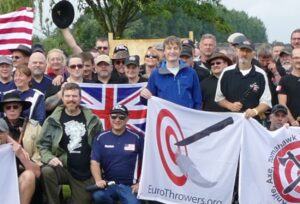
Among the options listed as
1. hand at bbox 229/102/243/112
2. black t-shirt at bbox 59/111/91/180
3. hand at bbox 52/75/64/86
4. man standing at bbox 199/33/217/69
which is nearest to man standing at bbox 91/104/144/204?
black t-shirt at bbox 59/111/91/180

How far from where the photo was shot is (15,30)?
1292cm

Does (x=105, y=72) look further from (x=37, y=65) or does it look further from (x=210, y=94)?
(x=210, y=94)

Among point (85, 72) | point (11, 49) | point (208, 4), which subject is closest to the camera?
point (85, 72)

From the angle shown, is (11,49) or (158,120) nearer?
(158,120)

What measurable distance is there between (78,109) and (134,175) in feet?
3.79

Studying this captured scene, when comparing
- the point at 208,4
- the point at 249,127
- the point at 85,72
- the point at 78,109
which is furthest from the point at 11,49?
the point at 208,4

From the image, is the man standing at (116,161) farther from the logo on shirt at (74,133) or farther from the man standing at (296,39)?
the man standing at (296,39)

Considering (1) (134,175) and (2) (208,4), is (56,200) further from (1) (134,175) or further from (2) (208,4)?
(2) (208,4)

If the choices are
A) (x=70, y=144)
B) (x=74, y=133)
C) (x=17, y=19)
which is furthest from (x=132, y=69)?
(x=17, y=19)

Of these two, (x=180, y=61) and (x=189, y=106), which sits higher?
(x=180, y=61)

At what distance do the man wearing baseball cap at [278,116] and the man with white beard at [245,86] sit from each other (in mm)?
149

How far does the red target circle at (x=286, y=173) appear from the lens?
9.34 metres

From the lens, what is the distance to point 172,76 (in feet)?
31.5

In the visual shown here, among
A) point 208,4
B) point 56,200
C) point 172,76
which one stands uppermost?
point 208,4
